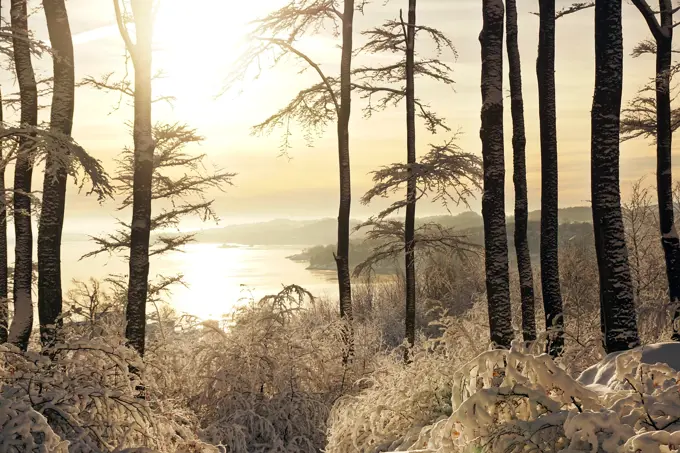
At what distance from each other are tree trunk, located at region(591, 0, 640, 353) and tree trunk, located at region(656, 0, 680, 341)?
163 inches

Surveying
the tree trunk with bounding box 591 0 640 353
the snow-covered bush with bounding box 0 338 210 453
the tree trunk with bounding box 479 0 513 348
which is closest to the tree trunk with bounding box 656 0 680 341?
the tree trunk with bounding box 479 0 513 348

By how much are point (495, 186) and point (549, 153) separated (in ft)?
10.6

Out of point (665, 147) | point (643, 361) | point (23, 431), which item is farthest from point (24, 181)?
point (665, 147)

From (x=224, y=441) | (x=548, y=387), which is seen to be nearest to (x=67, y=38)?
(x=224, y=441)

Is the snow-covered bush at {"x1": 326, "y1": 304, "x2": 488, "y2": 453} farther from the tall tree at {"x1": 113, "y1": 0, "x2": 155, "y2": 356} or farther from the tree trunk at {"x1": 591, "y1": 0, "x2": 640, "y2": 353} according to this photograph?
the tall tree at {"x1": 113, "y1": 0, "x2": 155, "y2": 356}

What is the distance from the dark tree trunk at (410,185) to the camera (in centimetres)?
1573

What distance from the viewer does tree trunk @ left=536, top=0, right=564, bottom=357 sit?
11547 millimetres

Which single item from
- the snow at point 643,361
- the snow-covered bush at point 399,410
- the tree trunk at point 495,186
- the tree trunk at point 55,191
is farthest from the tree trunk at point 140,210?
the snow at point 643,361

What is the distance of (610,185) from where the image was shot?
7281 millimetres

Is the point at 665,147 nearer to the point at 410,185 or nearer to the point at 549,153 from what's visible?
the point at 549,153

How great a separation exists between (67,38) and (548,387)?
31.0 ft

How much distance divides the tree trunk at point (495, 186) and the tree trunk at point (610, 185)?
58.3 inches

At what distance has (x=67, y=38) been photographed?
34.0 ft

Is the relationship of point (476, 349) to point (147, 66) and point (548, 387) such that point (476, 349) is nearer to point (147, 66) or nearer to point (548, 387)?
point (548, 387)
